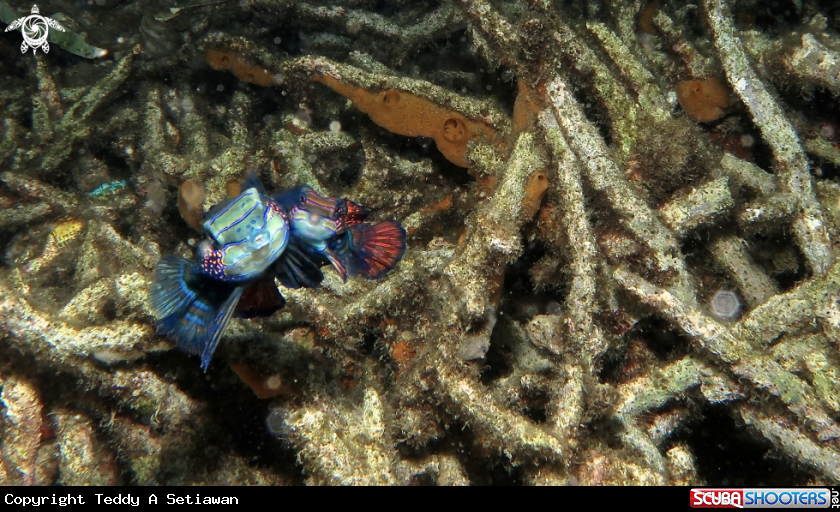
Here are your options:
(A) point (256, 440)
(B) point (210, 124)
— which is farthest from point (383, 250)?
(B) point (210, 124)

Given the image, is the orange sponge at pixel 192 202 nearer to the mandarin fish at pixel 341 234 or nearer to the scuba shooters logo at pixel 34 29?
the mandarin fish at pixel 341 234

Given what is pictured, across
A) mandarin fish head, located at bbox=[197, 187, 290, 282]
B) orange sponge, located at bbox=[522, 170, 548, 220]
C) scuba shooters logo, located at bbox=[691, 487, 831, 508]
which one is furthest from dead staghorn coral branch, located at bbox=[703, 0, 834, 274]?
mandarin fish head, located at bbox=[197, 187, 290, 282]

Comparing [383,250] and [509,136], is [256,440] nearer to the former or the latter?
[383,250]

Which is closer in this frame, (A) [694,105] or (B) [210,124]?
(A) [694,105]

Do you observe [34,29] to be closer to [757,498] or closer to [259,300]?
[259,300]

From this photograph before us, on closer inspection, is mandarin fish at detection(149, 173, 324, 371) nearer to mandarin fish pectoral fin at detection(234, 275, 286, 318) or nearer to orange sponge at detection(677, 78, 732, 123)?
mandarin fish pectoral fin at detection(234, 275, 286, 318)
